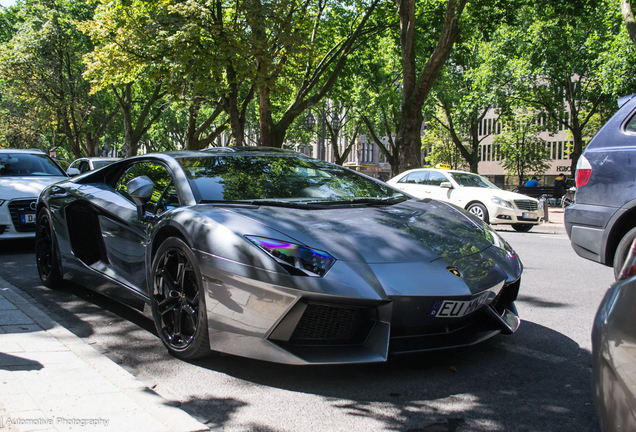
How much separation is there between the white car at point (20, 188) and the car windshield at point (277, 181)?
480 cm

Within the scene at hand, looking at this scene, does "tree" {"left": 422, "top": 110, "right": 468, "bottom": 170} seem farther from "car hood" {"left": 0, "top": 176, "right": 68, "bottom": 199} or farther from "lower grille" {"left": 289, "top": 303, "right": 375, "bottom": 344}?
"lower grille" {"left": 289, "top": 303, "right": 375, "bottom": 344}

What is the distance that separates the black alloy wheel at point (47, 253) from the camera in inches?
212

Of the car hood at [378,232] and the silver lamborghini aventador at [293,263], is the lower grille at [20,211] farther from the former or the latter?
the car hood at [378,232]

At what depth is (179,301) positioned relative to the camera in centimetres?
347

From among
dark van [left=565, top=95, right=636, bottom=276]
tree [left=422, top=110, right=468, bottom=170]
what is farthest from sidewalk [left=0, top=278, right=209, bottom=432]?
tree [left=422, top=110, right=468, bottom=170]

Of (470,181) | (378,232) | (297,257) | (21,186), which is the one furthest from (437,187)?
(297,257)

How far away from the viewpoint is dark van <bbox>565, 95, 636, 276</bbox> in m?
4.96

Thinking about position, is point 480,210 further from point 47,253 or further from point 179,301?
point 179,301

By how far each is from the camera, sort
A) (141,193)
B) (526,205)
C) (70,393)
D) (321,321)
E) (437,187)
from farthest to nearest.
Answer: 1. (437,187)
2. (526,205)
3. (141,193)
4. (321,321)
5. (70,393)

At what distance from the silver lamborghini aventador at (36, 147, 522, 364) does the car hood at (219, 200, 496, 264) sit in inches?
0.4

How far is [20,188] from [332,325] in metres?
6.79

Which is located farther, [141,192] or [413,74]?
[413,74]

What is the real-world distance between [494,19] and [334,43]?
293 inches

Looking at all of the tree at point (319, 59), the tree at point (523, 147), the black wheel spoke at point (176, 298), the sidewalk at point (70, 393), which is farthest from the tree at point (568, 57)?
the sidewalk at point (70, 393)
